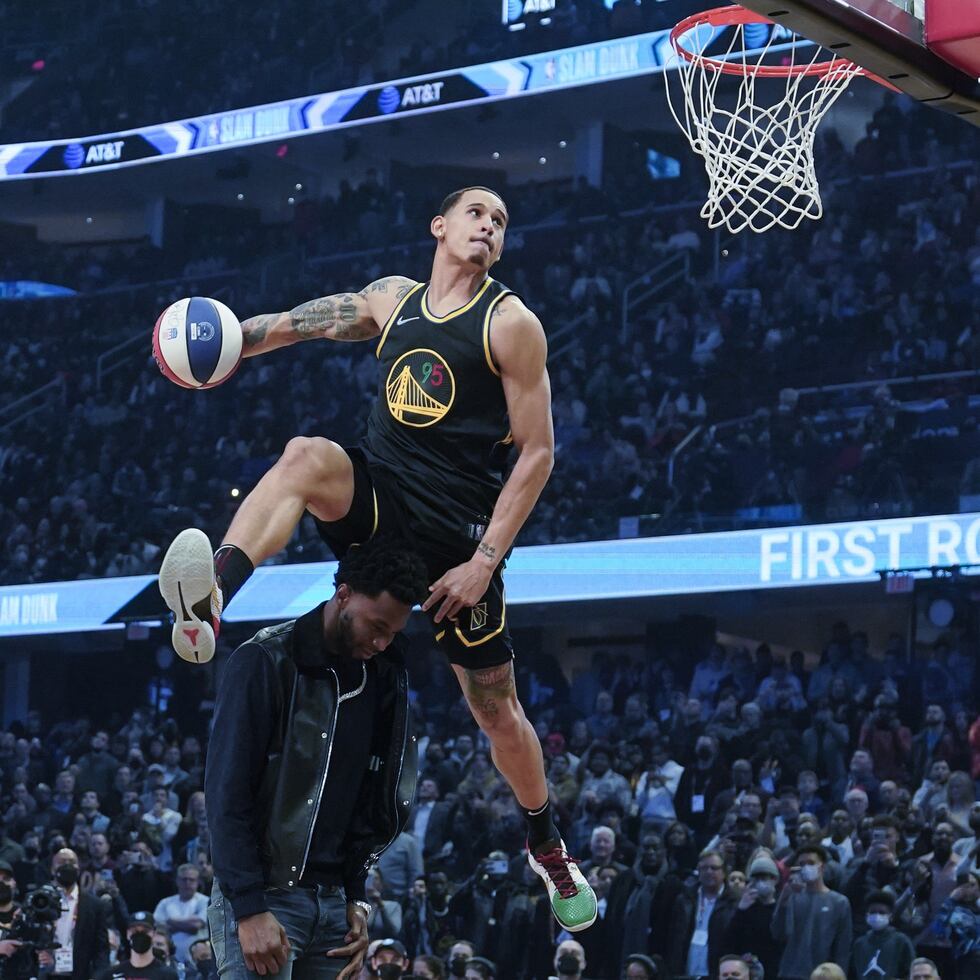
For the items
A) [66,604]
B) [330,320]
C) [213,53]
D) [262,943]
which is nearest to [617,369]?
[66,604]

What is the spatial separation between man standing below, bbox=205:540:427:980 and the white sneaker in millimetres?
412

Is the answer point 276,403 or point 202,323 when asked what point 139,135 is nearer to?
point 276,403

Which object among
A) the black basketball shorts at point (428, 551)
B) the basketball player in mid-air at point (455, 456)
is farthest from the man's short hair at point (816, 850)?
the black basketball shorts at point (428, 551)

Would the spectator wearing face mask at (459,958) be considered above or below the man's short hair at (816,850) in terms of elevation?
below

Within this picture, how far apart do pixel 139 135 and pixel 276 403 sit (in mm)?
5506

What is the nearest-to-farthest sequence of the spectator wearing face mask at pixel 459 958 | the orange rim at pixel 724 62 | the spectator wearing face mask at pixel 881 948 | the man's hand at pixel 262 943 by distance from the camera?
the man's hand at pixel 262 943, the orange rim at pixel 724 62, the spectator wearing face mask at pixel 881 948, the spectator wearing face mask at pixel 459 958

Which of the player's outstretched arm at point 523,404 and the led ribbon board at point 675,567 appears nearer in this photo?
the player's outstretched arm at point 523,404

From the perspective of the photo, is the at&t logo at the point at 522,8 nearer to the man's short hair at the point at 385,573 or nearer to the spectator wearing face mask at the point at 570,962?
the spectator wearing face mask at the point at 570,962

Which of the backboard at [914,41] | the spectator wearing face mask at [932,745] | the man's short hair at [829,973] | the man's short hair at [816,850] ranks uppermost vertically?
the backboard at [914,41]

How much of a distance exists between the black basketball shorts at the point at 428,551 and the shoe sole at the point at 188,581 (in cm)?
61

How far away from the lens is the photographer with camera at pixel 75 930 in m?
10.7

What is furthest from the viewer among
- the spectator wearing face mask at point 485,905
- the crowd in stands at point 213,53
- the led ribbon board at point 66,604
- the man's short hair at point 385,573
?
the crowd in stands at point 213,53

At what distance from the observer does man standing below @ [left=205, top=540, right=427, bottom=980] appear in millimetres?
3656

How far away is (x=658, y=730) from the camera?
1318cm
